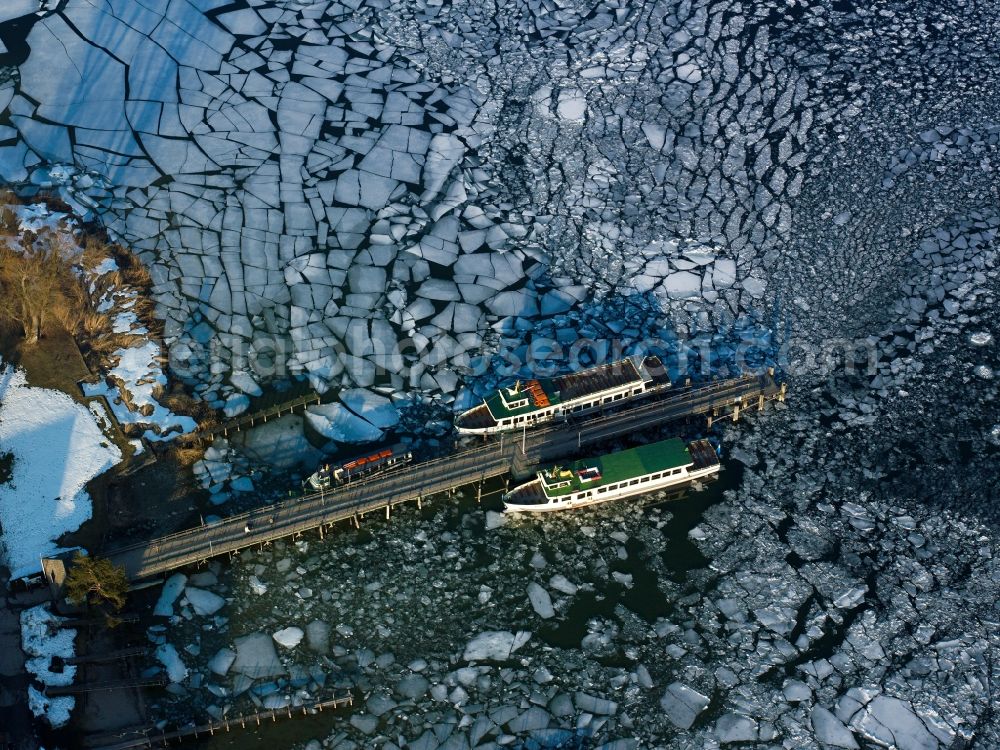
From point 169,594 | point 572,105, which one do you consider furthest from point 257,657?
point 572,105

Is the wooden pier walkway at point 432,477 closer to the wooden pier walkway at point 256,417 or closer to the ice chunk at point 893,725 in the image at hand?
the wooden pier walkway at point 256,417

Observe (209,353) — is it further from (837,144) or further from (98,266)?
(837,144)

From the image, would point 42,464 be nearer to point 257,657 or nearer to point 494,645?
point 257,657

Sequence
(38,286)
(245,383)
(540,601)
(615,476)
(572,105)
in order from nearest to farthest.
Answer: (540,601) → (615,476) → (245,383) → (38,286) → (572,105)

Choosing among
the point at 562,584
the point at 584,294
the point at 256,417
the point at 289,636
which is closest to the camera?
the point at 289,636

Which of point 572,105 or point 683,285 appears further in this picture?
point 572,105

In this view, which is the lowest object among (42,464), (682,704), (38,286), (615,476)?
(682,704)

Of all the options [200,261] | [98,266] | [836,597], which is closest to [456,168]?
[200,261]
